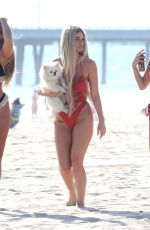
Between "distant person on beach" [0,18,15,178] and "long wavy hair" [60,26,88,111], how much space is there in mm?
488

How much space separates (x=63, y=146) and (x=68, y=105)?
11.9 inches

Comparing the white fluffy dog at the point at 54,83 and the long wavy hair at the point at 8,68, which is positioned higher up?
the long wavy hair at the point at 8,68

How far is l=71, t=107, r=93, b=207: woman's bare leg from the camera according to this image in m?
5.95

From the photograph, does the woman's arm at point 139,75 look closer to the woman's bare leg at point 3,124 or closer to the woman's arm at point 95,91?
the woman's arm at point 95,91

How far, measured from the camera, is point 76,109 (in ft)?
19.6

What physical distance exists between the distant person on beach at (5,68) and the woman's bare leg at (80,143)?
621mm

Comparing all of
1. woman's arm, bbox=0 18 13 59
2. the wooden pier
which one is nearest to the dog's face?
woman's arm, bbox=0 18 13 59

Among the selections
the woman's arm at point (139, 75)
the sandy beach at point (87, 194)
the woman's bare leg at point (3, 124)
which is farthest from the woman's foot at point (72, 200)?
the woman's arm at point (139, 75)

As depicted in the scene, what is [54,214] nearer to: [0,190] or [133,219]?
[133,219]

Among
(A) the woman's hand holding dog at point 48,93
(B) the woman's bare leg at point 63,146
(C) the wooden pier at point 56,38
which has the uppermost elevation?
(A) the woman's hand holding dog at point 48,93

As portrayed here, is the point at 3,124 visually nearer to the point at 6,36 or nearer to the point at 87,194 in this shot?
the point at 6,36

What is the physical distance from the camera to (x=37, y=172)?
349 inches

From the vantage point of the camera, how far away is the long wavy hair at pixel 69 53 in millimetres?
5910

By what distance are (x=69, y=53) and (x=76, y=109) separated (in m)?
0.41
